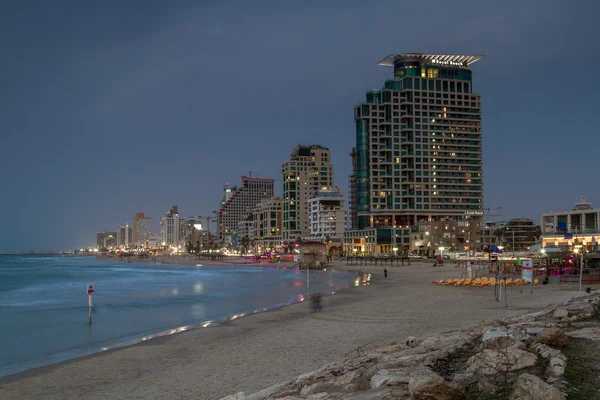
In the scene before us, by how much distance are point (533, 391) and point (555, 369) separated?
1873mm

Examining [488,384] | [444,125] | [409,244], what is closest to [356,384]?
[488,384]

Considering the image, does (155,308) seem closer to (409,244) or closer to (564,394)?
(564,394)

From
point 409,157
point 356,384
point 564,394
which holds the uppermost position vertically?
point 409,157

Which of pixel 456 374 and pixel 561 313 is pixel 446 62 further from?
pixel 456 374

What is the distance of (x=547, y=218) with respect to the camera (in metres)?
102

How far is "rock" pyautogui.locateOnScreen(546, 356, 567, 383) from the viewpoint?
823cm

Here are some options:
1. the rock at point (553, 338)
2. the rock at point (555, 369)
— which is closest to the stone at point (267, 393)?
the rock at point (555, 369)

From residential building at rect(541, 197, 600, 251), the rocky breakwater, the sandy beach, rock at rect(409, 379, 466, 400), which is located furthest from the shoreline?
residential building at rect(541, 197, 600, 251)

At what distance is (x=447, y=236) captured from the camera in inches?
5728

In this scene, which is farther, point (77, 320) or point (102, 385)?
point (77, 320)

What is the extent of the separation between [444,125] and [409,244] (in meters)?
42.0

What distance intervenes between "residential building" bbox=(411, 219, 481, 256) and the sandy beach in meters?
115

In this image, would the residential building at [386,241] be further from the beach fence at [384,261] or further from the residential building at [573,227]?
the residential building at [573,227]

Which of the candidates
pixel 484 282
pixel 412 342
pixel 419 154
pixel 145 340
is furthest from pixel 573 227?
pixel 412 342
